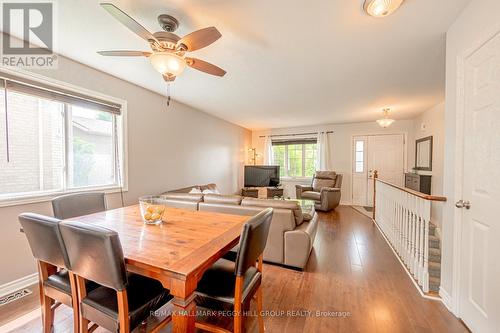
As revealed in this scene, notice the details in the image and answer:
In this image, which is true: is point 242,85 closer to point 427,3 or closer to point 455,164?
point 427,3

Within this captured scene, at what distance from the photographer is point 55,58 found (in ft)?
7.63

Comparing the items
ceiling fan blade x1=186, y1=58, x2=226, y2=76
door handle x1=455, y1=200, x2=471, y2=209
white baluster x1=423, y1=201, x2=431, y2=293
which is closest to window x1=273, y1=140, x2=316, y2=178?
white baluster x1=423, y1=201, x2=431, y2=293

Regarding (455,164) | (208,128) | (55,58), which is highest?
(55,58)

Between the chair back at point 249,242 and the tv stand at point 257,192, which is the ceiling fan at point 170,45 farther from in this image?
the tv stand at point 257,192

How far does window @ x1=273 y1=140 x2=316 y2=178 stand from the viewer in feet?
21.8

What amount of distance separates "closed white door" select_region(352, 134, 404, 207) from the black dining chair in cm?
634

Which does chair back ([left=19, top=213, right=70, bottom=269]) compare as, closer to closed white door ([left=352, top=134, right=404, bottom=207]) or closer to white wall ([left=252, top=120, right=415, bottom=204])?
white wall ([left=252, top=120, right=415, bottom=204])

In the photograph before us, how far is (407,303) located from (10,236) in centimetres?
382

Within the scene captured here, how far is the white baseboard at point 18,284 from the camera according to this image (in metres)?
1.97

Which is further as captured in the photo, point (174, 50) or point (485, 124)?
point (174, 50)

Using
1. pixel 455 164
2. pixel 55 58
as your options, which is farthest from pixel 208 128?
pixel 455 164

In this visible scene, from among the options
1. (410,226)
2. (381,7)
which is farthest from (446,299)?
(381,7)

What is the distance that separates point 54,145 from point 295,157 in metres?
5.82

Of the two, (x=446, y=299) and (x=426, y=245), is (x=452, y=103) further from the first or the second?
(x=446, y=299)
